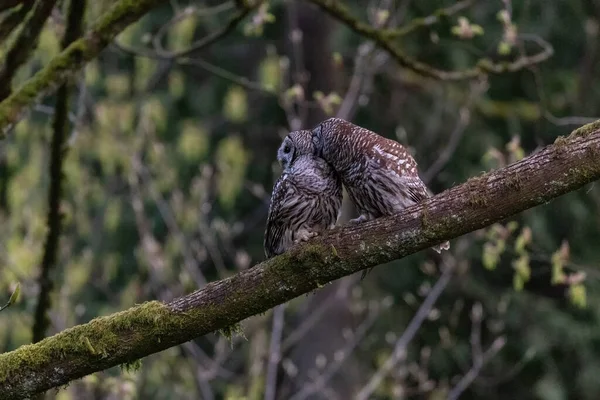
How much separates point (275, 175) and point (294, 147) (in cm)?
452

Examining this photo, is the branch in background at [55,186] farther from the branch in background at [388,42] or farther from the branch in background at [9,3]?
the branch in background at [388,42]

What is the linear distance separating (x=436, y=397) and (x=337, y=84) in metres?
2.89

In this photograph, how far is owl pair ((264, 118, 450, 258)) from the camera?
3996 millimetres

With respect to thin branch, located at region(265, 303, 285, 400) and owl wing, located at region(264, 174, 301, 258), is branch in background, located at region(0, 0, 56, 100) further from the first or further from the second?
thin branch, located at region(265, 303, 285, 400)

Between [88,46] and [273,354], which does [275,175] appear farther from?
[88,46]

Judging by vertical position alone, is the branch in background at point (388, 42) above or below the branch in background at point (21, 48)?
below

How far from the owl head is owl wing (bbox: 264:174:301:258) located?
0.09m

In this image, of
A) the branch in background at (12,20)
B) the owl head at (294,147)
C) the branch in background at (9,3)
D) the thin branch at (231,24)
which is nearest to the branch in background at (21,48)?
the branch in background at (12,20)

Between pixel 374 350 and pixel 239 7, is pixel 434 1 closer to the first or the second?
pixel 374 350

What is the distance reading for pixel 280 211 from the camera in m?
4.46

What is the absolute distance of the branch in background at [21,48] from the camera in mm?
3932

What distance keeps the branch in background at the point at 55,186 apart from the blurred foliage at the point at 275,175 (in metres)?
2.89

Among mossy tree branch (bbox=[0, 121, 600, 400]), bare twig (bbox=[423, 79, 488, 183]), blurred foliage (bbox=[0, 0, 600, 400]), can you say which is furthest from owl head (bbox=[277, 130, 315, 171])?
blurred foliage (bbox=[0, 0, 600, 400])

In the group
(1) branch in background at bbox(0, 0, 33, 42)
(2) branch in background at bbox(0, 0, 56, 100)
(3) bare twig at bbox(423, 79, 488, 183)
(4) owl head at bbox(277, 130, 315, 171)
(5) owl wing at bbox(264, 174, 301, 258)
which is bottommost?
(3) bare twig at bbox(423, 79, 488, 183)
